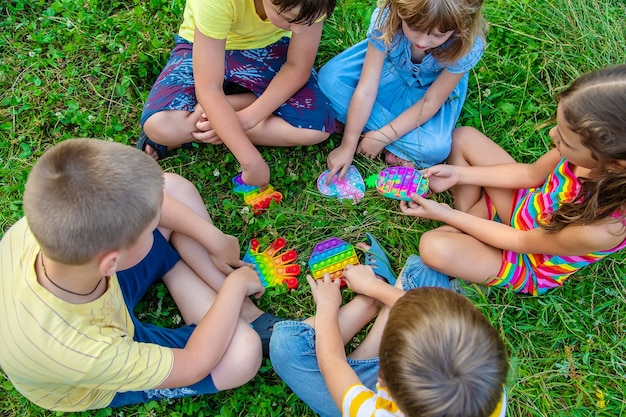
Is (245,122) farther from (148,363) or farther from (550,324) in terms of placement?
(550,324)

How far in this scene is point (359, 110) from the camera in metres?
2.36

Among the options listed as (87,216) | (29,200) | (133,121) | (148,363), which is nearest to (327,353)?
(148,363)

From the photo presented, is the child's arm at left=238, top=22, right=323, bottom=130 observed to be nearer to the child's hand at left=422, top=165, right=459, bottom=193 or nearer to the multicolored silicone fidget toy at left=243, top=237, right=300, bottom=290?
the multicolored silicone fidget toy at left=243, top=237, right=300, bottom=290

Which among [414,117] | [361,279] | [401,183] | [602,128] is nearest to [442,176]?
[401,183]

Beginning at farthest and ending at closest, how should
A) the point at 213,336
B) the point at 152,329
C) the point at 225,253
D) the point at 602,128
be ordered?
the point at 225,253 → the point at 152,329 → the point at 213,336 → the point at 602,128

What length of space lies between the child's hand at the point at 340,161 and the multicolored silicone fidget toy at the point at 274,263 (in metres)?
0.41

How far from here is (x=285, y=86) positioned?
7.41 ft

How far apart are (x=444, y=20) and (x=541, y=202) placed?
0.82m

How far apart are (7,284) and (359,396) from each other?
1.13 metres

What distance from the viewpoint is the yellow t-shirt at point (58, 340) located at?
4.75 feet

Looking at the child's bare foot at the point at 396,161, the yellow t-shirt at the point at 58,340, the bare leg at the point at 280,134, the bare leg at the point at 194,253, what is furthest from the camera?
the child's bare foot at the point at 396,161

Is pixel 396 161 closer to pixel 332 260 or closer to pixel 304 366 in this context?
pixel 332 260

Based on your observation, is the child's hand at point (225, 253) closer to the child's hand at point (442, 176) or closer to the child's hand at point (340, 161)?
the child's hand at point (340, 161)

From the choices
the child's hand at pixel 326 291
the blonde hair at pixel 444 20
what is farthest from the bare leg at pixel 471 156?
the child's hand at pixel 326 291
